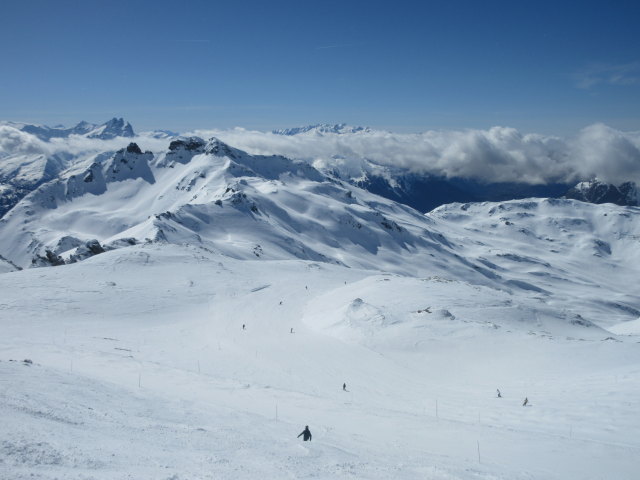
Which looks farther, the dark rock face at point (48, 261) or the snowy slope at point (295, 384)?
the dark rock face at point (48, 261)

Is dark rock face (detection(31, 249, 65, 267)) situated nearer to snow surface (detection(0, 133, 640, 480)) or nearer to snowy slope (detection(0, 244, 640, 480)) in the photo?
snow surface (detection(0, 133, 640, 480))

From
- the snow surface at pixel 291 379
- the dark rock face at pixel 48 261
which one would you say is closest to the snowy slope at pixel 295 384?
the snow surface at pixel 291 379

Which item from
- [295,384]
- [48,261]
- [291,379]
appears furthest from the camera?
[48,261]

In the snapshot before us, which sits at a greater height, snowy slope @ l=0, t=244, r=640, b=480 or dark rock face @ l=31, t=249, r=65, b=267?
dark rock face @ l=31, t=249, r=65, b=267

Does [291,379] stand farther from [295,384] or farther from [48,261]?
[48,261]

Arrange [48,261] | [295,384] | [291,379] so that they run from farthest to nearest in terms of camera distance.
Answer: [48,261] < [291,379] < [295,384]

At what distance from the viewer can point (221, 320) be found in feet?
142

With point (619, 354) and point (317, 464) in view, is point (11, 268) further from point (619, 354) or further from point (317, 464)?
point (619, 354)

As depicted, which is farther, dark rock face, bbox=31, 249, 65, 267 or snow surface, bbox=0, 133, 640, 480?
dark rock face, bbox=31, 249, 65, 267

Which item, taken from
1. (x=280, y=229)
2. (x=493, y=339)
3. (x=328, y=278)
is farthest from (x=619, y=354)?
(x=280, y=229)

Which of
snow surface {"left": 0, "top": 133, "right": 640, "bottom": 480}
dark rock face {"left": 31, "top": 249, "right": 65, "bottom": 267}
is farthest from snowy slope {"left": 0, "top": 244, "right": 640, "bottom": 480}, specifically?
dark rock face {"left": 31, "top": 249, "right": 65, "bottom": 267}

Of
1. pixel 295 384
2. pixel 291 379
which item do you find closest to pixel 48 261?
pixel 291 379

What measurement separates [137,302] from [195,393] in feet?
95.7

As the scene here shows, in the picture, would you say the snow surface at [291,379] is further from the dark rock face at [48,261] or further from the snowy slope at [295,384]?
the dark rock face at [48,261]
